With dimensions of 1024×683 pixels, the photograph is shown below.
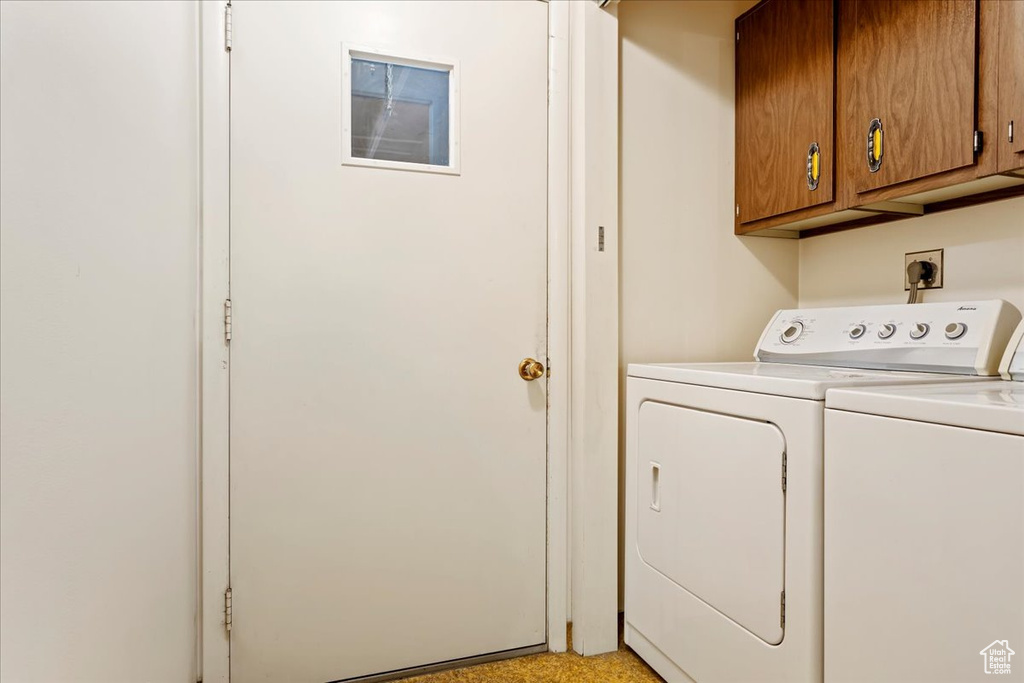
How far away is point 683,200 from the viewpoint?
6.39 feet

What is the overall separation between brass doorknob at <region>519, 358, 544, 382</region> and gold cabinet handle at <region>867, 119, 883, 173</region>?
3.66ft

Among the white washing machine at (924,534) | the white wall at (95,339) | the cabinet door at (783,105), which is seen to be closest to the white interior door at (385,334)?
the white wall at (95,339)

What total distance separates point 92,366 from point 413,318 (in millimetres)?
864

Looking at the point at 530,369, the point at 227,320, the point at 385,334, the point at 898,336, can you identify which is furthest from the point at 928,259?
the point at 227,320

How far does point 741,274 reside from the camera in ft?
6.65

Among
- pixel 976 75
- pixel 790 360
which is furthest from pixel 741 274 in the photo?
pixel 976 75

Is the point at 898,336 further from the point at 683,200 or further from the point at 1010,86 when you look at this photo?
the point at 683,200

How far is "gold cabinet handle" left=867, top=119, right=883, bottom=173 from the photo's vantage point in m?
1.51

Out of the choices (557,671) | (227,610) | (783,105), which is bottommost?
(557,671)

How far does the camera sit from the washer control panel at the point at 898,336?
52.4 inches

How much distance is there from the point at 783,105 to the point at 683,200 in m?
0.43

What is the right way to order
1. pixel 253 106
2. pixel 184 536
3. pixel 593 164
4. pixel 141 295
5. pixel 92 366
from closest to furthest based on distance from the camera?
pixel 92 366
pixel 141 295
pixel 184 536
pixel 253 106
pixel 593 164

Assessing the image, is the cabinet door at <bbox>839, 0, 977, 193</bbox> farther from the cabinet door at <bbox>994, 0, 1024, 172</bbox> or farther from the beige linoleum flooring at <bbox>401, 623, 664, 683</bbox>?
the beige linoleum flooring at <bbox>401, 623, 664, 683</bbox>

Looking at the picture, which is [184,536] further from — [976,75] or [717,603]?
[976,75]
